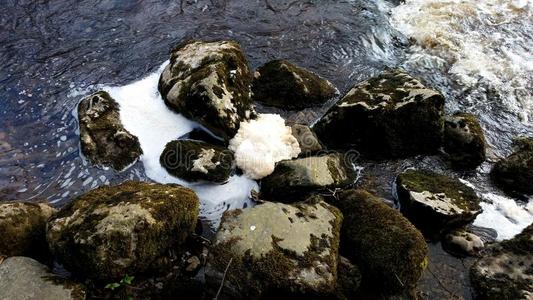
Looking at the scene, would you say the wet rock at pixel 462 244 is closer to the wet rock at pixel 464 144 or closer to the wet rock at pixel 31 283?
the wet rock at pixel 464 144

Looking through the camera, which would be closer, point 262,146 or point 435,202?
point 435,202

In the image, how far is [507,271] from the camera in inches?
217

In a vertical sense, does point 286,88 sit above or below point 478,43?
below

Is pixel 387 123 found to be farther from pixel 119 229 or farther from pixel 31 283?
pixel 31 283

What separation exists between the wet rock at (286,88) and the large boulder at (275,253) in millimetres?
2862

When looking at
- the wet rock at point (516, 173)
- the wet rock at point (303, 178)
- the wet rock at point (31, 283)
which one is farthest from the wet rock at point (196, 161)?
the wet rock at point (516, 173)

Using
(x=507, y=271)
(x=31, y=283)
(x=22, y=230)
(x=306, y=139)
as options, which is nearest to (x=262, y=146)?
(x=306, y=139)

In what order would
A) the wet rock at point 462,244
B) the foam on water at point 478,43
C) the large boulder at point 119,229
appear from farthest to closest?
1. the foam on water at point 478,43
2. the wet rock at point 462,244
3. the large boulder at point 119,229

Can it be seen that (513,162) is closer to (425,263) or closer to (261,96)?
(425,263)

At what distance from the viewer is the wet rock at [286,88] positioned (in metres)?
7.83

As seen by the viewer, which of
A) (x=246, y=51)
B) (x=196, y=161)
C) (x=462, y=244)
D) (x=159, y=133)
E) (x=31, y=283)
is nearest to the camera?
(x=31, y=283)

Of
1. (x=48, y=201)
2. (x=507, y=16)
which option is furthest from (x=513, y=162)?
(x=48, y=201)

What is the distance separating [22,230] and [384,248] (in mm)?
4195

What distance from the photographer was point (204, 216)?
6207 millimetres
